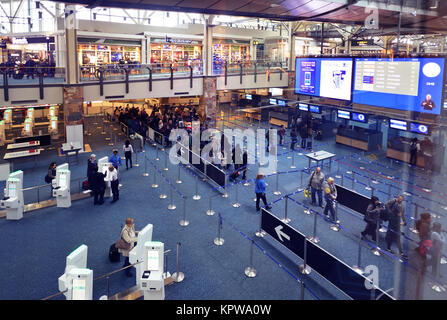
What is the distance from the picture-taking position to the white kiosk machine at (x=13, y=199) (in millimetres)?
9805

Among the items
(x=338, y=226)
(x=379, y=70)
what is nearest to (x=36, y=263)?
(x=338, y=226)

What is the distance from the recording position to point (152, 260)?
251 inches

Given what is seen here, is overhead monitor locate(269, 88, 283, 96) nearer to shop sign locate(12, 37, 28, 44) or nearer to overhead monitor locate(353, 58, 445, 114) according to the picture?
overhead monitor locate(353, 58, 445, 114)

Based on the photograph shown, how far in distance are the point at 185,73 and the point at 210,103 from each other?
2793mm

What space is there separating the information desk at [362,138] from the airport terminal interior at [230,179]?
108mm

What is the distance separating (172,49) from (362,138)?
2241 cm

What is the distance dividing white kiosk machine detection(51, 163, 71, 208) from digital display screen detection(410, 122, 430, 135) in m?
12.9

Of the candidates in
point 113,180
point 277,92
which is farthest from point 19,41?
point 113,180

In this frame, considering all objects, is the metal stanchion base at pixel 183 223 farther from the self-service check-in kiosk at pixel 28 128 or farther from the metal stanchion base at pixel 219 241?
the self-service check-in kiosk at pixel 28 128

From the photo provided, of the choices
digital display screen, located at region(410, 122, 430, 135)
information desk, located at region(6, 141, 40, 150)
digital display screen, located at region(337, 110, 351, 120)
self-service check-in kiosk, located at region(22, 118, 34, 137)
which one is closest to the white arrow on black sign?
digital display screen, located at region(410, 122, 430, 135)

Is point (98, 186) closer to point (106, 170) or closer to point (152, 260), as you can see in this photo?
point (106, 170)

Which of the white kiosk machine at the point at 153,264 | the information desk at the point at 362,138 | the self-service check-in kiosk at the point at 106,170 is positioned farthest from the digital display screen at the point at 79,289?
the information desk at the point at 362,138
